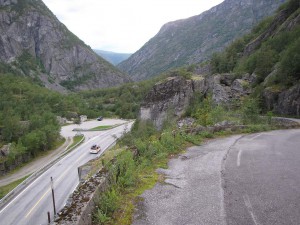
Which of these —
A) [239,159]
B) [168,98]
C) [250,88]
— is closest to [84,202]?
[239,159]

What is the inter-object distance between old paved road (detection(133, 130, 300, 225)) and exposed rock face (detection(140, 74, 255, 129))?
26081 mm

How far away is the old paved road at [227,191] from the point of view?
212 inches

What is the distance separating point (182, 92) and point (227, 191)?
1313 inches

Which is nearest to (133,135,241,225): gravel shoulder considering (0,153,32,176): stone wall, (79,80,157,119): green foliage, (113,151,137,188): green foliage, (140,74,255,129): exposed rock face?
(113,151,137,188): green foliage

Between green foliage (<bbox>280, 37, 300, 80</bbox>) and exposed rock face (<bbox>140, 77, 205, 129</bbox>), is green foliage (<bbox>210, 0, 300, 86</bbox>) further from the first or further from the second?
exposed rock face (<bbox>140, 77, 205, 129</bbox>)

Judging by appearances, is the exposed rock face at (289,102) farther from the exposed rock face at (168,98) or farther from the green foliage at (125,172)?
the green foliage at (125,172)

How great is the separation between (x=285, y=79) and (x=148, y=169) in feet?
101

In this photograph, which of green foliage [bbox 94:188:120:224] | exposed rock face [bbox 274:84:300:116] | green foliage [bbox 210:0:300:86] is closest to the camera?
green foliage [bbox 94:188:120:224]

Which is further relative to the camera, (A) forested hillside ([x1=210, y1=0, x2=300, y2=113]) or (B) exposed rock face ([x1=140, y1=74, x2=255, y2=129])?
(B) exposed rock face ([x1=140, y1=74, x2=255, y2=129])

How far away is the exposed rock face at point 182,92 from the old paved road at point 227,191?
26081 millimetres

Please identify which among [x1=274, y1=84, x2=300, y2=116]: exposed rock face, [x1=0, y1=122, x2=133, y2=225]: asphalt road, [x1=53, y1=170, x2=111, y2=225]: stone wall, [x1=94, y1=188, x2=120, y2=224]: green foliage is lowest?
[x1=0, y1=122, x2=133, y2=225]: asphalt road

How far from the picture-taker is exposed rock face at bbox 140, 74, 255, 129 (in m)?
36.9

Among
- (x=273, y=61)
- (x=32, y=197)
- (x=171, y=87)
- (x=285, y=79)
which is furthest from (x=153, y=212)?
(x=273, y=61)

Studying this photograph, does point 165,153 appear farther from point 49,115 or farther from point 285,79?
point 49,115
